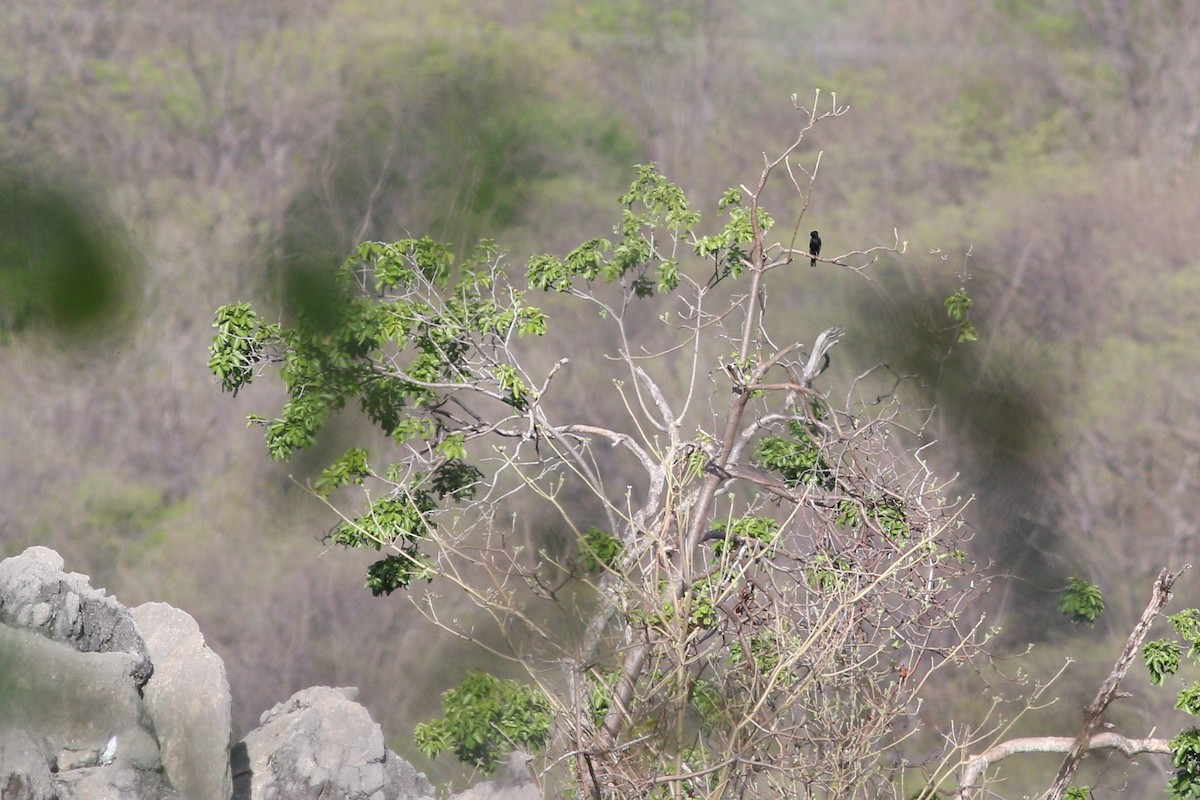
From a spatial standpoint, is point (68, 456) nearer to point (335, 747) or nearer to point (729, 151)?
point (335, 747)

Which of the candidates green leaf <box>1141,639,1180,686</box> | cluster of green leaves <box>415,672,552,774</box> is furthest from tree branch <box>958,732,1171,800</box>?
cluster of green leaves <box>415,672,552,774</box>

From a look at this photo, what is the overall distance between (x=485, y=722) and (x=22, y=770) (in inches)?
55.0

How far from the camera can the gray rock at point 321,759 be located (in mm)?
3695

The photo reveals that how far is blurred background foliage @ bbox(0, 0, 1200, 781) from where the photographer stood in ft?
16.7

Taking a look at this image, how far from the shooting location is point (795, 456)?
3.73 m

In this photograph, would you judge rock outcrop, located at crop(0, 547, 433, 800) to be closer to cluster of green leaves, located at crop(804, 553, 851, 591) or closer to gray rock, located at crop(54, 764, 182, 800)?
gray rock, located at crop(54, 764, 182, 800)

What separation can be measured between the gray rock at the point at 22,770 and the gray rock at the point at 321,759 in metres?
0.91

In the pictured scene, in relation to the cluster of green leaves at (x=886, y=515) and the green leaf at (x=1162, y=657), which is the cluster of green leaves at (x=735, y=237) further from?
the green leaf at (x=1162, y=657)

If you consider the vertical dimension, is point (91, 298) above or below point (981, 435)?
above

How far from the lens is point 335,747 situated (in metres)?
3.77

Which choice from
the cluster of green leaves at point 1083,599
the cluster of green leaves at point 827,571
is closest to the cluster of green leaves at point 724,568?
the cluster of green leaves at point 827,571

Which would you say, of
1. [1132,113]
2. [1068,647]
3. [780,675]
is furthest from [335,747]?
[1132,113]

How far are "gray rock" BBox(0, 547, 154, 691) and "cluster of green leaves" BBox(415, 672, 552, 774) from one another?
37.4 inches

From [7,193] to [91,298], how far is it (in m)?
0.42
